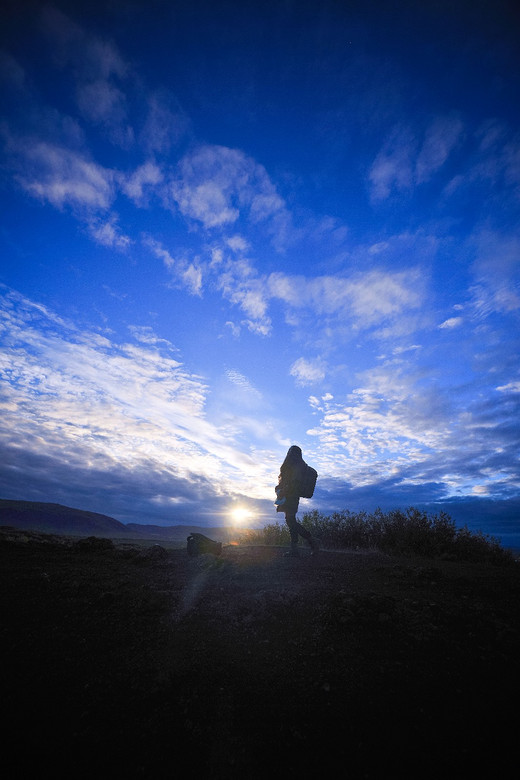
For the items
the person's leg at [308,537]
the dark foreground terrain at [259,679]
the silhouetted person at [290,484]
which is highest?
the silhouetted person at [290,484]

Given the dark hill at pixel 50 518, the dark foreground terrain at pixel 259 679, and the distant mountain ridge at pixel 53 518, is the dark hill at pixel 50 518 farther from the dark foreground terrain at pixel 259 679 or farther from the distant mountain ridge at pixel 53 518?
the dark foreground terrain at pixel 259 679

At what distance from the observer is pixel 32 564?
251 inches

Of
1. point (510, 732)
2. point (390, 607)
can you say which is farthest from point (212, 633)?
point (510, 732)

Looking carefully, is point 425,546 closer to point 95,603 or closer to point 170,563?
point 170,563

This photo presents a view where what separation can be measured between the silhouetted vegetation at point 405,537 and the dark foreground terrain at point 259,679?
15.4 ft

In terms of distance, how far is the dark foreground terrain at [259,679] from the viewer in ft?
6.89

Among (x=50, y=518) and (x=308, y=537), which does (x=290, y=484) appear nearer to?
(x=308, y=537)

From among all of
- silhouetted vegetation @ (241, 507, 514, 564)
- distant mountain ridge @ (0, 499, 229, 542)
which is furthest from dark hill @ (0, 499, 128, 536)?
silhouetted vegetation @ (241, 507, 514, 564)

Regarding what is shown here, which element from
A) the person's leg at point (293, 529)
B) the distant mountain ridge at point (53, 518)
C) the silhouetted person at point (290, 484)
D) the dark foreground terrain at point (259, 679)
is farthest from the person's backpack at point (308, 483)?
the distant mountain ridge at point (53, 518)

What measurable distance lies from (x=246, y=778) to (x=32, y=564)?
6.36 meters

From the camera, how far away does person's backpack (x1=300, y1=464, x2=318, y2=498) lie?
9.44 meters

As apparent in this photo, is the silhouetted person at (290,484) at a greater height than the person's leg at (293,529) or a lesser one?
greater

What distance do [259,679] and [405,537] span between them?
937 centimetres

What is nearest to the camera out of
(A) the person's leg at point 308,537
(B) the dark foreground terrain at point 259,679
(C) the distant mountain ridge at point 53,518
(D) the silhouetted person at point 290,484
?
(B) the dark foreground terrain at point 259,679
